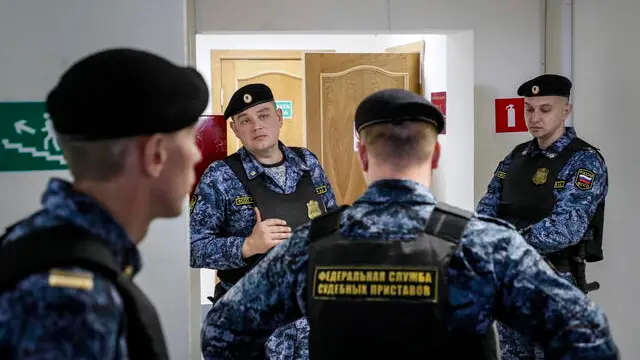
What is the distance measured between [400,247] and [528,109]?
2538mm

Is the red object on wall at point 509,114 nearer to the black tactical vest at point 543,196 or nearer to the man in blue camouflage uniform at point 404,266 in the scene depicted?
the black tactical vest at point 543,196

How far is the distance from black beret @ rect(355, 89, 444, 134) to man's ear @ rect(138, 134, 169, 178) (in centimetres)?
70

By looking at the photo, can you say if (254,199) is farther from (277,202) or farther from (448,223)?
(448,223)

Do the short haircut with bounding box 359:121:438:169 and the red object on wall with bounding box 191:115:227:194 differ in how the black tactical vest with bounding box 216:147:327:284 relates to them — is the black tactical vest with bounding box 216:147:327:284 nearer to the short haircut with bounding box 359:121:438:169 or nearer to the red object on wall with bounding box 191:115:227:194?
the red object on wall with bounding box 191:115:227:194

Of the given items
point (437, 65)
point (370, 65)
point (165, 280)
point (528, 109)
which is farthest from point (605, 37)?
point (165, 280)

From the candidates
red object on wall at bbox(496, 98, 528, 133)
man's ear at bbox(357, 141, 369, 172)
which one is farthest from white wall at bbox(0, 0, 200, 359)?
red object on wall at bbox(496, 98, 528, 133)

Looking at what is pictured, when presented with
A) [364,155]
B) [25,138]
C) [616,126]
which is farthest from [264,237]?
[616,126]

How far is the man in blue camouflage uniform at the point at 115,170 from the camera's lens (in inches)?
40.9

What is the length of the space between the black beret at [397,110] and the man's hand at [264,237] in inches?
49.7

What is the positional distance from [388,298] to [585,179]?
7.50 feet

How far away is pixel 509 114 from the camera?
476cm

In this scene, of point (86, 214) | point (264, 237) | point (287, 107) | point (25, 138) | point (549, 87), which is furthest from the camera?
point (287, 107)

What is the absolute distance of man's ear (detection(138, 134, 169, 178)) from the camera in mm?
1173

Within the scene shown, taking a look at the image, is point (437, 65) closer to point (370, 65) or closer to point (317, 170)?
point (370, 65)
